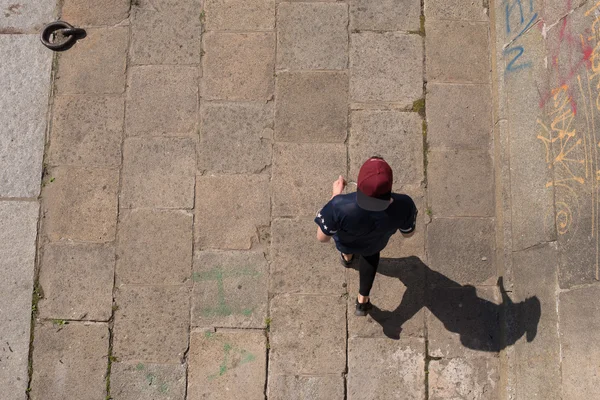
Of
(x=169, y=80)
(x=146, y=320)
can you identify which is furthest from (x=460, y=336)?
(x=169, y=80)

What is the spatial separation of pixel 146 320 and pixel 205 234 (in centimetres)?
81

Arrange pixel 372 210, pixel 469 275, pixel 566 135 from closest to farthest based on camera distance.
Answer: pixel 372 210
pixel 566 135
pixel 469 275

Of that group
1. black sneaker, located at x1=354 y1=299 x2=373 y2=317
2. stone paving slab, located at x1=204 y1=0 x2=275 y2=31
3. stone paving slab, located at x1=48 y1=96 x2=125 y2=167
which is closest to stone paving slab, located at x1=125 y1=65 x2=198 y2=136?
stone paving slab, located at x1=48 y1=96 x2=125 y2=167

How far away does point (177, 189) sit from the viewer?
4816 millimetres

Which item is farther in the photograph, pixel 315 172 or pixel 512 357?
pixel 315 172

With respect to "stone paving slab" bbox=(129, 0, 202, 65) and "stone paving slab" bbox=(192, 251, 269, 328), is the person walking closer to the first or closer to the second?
"stone paving slab" bbox=(192, 251, 269, 328)

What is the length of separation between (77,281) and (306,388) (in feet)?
6.53

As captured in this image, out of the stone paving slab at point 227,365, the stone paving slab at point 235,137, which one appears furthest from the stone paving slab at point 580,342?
the stone paving slab at point 235,137

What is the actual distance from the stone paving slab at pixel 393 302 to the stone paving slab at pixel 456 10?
2.11 m

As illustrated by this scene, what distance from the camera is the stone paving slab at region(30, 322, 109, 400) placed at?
4.55 metres

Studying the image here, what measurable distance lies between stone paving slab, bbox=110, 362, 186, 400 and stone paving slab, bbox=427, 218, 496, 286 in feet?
7.10

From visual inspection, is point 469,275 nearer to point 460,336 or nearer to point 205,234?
point 460,336

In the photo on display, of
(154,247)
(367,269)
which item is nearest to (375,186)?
(367,269)

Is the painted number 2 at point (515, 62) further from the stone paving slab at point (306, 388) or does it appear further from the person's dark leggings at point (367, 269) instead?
the stone paving slab at point (306, 388)
